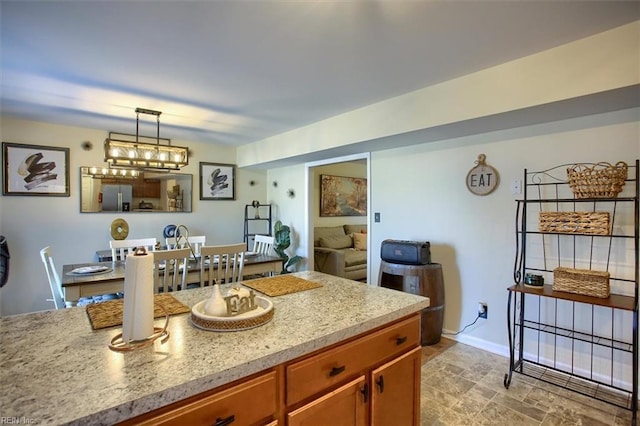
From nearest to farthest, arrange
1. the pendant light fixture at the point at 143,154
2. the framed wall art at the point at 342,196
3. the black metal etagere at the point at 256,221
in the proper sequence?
the pendant light fixture at the point at 143,154 → the black metal etagere at the point at 256,221 → the framed wall art at the point at 342,196

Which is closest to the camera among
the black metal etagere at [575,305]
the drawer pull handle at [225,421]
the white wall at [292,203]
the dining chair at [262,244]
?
the drawer pull handle at [225,421]

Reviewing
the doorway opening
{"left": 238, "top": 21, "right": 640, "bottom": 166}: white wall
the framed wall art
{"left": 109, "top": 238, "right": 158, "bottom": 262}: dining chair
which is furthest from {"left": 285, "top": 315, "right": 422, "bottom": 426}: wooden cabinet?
the framed wall art

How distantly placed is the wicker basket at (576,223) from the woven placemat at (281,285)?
1657 millimetres

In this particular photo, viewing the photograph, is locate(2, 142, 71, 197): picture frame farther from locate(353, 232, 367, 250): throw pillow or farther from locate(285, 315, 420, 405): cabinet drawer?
locate(353, 232, 367, 250): throw pillow

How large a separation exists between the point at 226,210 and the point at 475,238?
3595 mm

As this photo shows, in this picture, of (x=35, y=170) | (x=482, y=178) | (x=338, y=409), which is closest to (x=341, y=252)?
(x=482, y=178)

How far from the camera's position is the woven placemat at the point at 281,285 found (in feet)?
5.31

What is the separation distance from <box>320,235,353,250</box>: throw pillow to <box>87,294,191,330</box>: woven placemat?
3.93m

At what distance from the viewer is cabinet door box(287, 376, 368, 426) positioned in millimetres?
1037

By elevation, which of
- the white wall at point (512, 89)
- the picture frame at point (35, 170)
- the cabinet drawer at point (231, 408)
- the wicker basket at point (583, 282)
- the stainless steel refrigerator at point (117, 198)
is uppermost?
the white wall at point (512, 89)

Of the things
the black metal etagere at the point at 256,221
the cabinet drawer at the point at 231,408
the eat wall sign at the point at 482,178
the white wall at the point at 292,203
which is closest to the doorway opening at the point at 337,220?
the white wall at the point at 292,203

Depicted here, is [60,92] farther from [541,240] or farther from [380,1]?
[541,240]

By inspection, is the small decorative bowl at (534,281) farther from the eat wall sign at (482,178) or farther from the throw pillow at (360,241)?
the throw pillow at (360,241)

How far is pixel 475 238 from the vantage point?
288 centimetres
